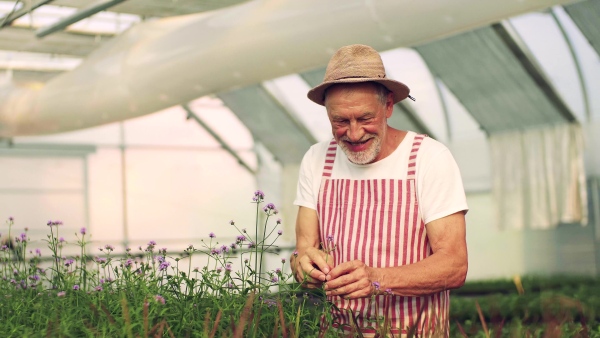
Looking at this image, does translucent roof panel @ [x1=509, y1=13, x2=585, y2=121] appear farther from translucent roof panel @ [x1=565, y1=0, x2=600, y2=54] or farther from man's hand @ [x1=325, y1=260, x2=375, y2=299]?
man's hand @ [x1=325, y1=260, x2=375, y2=299]

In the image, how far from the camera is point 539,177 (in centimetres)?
917

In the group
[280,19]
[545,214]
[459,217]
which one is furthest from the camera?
[545,214]

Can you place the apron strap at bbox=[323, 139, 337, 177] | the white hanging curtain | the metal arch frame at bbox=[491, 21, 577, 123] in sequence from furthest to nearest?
1. the white hanging curtain
2. the metal arch frame at bbox=[491, 21, 577, 123]
3. the apron strap at bbox=[323, 139, 337, 177]

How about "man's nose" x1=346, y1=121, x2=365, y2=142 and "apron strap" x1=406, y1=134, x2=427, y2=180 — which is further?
"apron strap" x1=406, y1=134, x2=427, y2=180

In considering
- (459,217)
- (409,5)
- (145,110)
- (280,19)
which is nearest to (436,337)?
(459,217)

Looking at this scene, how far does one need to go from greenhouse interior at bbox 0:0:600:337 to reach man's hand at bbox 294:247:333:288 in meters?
0.59

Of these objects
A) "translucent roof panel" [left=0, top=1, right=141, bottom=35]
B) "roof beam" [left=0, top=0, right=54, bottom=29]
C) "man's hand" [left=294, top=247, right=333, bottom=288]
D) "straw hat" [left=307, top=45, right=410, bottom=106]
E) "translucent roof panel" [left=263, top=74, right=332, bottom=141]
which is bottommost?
"man's hand" [left=294, top=247, right=333, bottom=288]

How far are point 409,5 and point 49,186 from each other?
9.11m

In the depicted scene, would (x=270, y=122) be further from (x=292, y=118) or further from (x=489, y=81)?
(x=489, y=81)

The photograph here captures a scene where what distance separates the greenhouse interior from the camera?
5.70 metres

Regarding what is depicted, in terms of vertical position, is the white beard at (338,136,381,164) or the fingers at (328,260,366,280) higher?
the white beard at (338,136,381,164)

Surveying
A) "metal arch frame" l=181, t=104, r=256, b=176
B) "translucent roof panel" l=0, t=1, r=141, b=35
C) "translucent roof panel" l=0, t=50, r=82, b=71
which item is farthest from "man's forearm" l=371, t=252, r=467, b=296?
"metal arch frame" l=181, t=104, r=256, b=176

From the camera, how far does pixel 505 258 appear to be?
10.0 m

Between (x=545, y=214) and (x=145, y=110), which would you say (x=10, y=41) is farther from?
(x=545, y=214)
